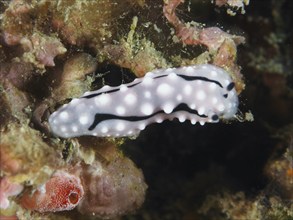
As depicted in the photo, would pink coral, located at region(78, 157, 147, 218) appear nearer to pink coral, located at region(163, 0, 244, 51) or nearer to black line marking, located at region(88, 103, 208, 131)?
black line marking, located at region(88, 103, 208, 131)

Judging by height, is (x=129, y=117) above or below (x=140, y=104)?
below

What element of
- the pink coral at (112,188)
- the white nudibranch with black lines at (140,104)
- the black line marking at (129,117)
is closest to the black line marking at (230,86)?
the white nudibranch with black lines at (140,104)

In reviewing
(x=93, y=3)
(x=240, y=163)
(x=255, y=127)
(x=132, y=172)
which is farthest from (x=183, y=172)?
(x=93, y=3)

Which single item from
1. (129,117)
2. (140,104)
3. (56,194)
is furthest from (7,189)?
(140,104)

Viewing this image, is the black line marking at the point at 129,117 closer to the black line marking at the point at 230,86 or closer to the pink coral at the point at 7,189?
the black line marking at the point at 230,86

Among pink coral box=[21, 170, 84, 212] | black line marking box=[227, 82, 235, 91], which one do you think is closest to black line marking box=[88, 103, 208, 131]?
black line marking box=[227, 82, 235, 91]

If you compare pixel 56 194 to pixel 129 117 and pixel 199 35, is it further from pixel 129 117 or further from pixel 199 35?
pixel 199 35
